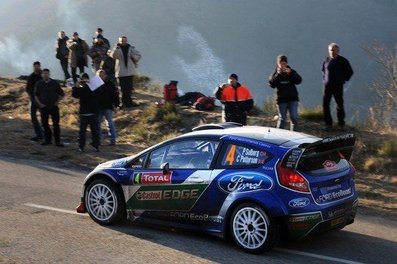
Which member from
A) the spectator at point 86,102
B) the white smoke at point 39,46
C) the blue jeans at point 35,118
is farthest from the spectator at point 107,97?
the white smoke at point 39,46

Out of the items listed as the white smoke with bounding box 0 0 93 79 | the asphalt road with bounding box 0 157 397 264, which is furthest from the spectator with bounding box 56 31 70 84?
the white smoke with bounding box 0 0 93 79

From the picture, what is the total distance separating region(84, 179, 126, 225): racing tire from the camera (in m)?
8.93

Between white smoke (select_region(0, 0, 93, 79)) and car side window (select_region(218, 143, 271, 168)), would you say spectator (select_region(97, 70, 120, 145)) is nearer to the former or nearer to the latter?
car side window (select_region(218, 143, 271, 168))

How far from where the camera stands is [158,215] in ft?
28.2

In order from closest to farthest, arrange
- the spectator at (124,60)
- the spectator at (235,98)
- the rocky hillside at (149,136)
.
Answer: the rocky hillside at (149,136) → the spectator at (235,98) → the spectator at (124,60)

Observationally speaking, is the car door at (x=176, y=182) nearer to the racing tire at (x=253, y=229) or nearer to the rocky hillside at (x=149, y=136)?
the racing tire at (x=253, y=229)

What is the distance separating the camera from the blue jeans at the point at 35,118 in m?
16.0

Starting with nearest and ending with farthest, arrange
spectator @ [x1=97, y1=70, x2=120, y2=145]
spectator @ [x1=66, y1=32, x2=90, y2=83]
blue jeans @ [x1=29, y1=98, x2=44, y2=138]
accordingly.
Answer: spectator @ [x1=97, y1=70, x2=120, y2=145] < blue jeans @ [x1=29, y1=98, x2=44, y2=138] < spectator @ [x1=66, y1=32, x2=90, y2=83]

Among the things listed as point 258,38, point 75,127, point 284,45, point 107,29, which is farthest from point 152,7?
point 75,127

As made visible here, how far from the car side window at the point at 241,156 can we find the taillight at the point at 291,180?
278 millimetres

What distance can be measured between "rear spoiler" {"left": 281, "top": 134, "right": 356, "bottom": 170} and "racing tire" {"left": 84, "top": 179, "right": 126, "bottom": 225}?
2529 mm

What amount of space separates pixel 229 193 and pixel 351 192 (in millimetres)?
1611

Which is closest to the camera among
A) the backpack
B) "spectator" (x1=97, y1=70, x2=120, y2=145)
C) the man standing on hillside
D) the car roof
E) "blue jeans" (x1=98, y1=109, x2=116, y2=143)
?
the car roof

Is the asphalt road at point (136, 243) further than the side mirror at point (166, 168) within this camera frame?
No
